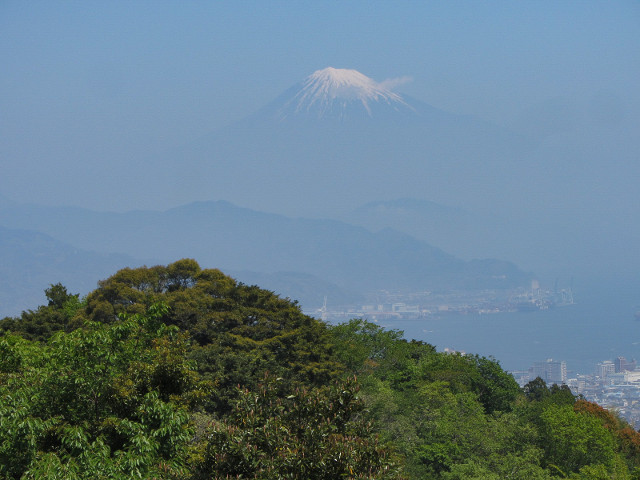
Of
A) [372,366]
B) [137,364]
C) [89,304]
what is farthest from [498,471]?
[89,304]

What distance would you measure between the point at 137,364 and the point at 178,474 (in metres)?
3.07

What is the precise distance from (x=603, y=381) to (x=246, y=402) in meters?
167

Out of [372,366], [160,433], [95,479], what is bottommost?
[95,479]

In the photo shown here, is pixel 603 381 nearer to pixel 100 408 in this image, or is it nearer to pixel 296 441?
pixel 100 408

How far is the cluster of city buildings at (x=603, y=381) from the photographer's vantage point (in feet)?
424

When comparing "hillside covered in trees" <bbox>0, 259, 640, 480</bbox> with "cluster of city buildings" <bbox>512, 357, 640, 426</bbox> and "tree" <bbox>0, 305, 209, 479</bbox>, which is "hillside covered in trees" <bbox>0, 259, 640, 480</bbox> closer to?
"tree" <bbox>0, 305, 209, 479</bbox>

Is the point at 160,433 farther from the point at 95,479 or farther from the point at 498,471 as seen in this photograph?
the point at 498,471

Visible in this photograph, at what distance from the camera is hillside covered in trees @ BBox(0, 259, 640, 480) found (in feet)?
31.1

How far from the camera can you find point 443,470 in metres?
24.8

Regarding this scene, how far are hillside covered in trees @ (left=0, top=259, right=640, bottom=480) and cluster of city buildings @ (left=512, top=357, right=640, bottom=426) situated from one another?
87993mm

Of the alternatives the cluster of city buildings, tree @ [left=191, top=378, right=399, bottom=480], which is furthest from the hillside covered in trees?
the cluster of city buildings

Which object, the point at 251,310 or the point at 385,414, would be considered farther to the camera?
the point at 251,310

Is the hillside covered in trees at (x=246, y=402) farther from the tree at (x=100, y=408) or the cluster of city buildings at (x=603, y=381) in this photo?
the cluster of city buildings at (x=603, y=381)

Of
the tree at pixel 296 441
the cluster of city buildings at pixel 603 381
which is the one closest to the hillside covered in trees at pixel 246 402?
the tree at pixel 296 441
